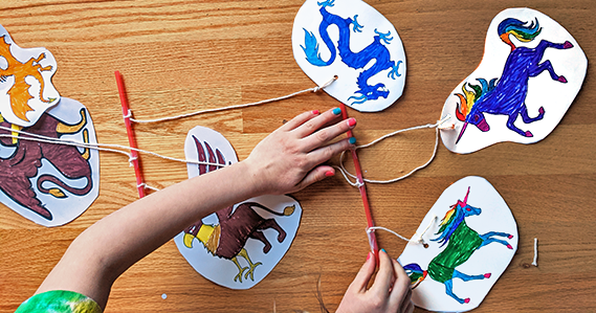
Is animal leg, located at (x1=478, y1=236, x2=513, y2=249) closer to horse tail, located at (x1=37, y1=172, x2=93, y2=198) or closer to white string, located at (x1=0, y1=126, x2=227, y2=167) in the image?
white string, located at (x1=0, y1=126, x2=227, y2=167)

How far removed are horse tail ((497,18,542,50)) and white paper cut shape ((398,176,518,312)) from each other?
0.36 metres

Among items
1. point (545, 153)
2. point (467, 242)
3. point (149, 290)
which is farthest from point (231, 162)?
point (545, 153)

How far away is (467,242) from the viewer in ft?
2.88

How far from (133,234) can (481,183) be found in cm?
81

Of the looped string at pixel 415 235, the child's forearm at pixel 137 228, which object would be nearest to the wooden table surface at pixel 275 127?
the looped string at pixel 415 235

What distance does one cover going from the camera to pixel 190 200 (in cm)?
73

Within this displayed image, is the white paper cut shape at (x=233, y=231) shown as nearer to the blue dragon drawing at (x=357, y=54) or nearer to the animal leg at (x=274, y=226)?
the animal leg at (x=274, y=226)

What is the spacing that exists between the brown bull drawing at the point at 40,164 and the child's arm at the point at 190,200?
0.29m

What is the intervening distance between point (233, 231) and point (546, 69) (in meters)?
0.89

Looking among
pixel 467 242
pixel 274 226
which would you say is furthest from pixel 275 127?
pixel 467 242

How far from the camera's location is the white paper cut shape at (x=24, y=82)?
0.88 meters

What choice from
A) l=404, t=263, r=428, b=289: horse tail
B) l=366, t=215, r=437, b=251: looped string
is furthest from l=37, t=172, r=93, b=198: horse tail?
l=404, t=263, r=428, b=289: horse tail

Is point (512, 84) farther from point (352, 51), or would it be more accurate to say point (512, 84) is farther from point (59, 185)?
point (59, 185)

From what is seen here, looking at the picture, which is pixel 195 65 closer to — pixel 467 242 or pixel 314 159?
pixel 314 159
